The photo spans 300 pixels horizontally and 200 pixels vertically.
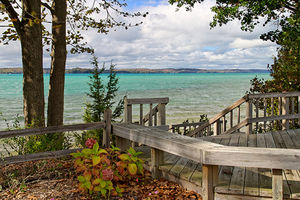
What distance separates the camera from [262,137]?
25.8 ft

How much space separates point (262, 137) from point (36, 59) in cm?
623

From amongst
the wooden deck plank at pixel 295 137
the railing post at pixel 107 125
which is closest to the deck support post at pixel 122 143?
the railing post at pixel 107 125

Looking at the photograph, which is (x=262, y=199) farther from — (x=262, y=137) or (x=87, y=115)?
(x=87, y=115)

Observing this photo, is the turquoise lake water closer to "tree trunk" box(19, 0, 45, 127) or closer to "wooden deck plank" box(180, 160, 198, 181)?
"tree trunk" box(19, 0, 45, 127)

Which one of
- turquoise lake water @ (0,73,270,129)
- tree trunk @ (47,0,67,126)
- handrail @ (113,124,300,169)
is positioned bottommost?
turquoise lake water @ (0,73,270,129)

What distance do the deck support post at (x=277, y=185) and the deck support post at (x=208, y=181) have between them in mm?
778

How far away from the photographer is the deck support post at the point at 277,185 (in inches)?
152

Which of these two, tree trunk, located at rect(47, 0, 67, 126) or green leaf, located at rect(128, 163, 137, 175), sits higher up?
tree trunk, located at rect(47, 0, 67, 126)

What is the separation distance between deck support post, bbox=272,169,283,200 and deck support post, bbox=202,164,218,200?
0.78 metres

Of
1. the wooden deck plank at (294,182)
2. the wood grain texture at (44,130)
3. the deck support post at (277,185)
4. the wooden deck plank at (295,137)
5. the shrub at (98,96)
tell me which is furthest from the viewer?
the shrub at (98,96)

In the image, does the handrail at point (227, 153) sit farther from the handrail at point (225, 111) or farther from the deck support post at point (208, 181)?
the handrail at point (225, 111)

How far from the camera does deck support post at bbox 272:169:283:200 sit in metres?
3.85

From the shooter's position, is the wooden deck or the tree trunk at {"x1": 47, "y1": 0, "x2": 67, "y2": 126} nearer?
the wooden deck

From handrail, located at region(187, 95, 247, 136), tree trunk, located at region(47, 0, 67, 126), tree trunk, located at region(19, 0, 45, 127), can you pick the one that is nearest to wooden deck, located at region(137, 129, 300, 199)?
handrail, located at region(187, 95, 247, 136)
